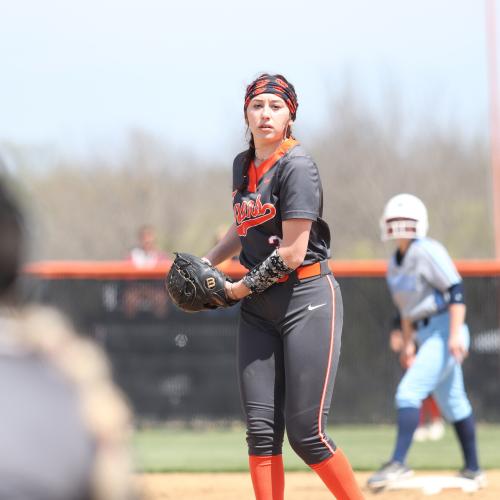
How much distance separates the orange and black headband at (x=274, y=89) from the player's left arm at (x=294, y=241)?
1.83 ft

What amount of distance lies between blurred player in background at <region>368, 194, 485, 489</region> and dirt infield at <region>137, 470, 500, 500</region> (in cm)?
20

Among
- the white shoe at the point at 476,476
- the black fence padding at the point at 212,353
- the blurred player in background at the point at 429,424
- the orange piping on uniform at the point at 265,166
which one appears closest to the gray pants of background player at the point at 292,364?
the orange piping on uniform at the point at 265,166

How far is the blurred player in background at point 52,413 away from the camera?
1329mm

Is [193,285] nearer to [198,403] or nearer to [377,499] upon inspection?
[377,499]

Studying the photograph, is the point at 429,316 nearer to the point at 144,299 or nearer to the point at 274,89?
the point at 274,89

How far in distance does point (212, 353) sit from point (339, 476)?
21.4ft

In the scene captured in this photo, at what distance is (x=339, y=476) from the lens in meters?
4.93

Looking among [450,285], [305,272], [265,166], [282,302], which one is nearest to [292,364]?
[282,302]

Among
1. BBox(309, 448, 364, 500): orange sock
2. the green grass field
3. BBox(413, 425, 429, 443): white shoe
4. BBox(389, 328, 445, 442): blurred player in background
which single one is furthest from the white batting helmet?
BBox(413, 425, 429, 443): white shoe

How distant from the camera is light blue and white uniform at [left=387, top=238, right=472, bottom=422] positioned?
7.33 m

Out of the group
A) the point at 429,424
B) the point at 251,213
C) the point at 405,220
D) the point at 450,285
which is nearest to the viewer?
the point at 251,213

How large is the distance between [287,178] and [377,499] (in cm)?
292

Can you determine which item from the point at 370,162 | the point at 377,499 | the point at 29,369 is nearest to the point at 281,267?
the point at 377,499

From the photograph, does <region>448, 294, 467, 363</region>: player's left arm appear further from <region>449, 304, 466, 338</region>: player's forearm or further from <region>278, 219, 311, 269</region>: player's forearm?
<region>278, 219, 311, 269</region>: player's forearm
